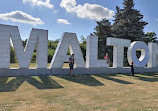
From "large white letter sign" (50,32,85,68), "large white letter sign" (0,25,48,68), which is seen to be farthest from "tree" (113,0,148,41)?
"large white letter sign" (0,25,48,68)

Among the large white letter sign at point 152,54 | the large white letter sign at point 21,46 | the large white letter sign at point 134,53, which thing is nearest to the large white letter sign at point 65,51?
the large white letter sign at point 21,46

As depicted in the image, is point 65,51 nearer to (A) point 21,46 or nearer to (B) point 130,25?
(A) point 21,46

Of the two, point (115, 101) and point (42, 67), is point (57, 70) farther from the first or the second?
point (115, 101)

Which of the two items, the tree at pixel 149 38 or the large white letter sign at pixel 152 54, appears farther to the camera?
the tree at pixel 149 38

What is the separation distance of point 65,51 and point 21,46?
3302 mm

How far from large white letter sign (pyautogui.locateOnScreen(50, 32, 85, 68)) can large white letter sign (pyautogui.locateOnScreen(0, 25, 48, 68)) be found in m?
0.91

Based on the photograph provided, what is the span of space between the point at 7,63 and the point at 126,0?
25.3 meters

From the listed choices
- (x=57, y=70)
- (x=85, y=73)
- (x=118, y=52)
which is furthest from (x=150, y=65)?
(x=57, y=70)

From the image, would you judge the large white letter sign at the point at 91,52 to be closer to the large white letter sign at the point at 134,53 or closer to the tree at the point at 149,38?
the large white letter sign at the point at 134,53

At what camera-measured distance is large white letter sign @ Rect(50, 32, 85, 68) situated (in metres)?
12.2

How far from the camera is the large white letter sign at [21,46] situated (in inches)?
418

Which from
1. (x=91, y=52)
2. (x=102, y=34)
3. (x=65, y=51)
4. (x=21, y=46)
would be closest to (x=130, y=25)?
(x=102, y=34)

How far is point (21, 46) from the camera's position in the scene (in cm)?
1114

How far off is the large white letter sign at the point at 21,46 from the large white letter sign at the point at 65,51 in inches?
35.8
